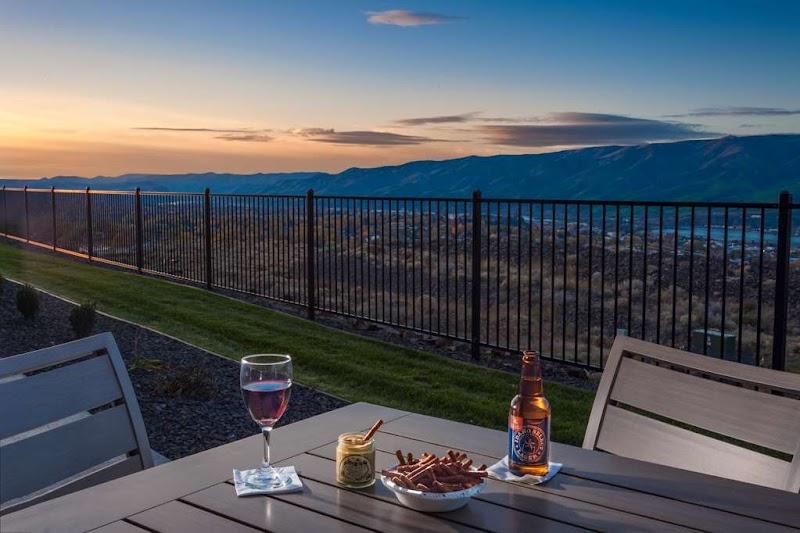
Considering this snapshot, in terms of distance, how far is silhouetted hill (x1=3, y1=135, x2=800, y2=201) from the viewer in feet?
299

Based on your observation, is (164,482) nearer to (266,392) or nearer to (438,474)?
(266,392)

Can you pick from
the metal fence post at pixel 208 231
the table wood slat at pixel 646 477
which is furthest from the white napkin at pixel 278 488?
the metal fence post at pixel 208 231

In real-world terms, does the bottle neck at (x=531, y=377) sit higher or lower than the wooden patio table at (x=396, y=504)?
higher

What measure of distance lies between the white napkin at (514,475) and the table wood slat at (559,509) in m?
0.03

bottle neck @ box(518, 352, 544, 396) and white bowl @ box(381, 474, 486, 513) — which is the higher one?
bottle neck @ box(518, 352, 544, 396)

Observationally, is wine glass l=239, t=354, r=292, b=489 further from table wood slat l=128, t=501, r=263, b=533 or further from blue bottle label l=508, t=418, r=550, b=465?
blue bottle label l=508, t=418, r=550, b=465

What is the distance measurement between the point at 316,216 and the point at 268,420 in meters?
8.95

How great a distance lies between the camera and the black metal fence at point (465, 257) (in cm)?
686

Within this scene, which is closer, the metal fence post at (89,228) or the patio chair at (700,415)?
the patio chair at (700,415)

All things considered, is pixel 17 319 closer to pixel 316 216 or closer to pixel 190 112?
pixel 316 216

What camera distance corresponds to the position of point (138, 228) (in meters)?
15.5

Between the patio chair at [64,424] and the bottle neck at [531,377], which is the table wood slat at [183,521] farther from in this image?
the bottle neck at [531,377]

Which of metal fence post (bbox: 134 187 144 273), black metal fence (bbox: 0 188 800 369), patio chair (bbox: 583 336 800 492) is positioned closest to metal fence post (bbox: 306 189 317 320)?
black metal fence (bbox: 0 188 800 369)

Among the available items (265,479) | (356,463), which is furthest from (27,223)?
(356,463)
